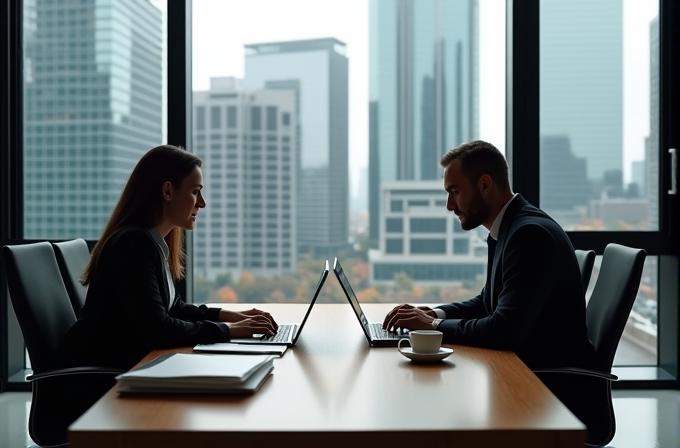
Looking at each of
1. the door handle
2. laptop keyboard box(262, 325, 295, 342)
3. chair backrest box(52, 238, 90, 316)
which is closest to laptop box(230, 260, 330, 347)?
laptop keyboard box(262, 325, 295, 342)

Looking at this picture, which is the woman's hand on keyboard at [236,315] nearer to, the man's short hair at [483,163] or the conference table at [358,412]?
the conference table at [358,412]

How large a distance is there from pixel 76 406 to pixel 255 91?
7.47 feet

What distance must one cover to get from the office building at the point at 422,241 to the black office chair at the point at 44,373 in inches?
79.8

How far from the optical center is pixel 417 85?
3996 millimetres

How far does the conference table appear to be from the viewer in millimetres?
1270

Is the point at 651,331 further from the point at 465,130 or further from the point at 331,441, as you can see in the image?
the point at 331,441

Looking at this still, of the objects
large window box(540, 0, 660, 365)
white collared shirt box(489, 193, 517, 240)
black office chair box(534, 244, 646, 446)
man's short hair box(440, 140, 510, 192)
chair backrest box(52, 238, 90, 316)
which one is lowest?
black office chair box(534, 244, 646, 446)

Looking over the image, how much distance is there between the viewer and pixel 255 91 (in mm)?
4047

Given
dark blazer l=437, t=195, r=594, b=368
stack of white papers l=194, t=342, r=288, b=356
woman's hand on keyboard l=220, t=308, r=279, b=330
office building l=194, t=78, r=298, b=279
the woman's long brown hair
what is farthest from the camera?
office building l=194, t=78, r=298, b=279

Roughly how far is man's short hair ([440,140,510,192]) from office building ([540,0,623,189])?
153cm

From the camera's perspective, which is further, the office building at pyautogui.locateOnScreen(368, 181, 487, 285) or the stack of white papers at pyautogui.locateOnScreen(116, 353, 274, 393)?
the office building at pyautogui.locateOnScreen(368, 181, 487, 285)

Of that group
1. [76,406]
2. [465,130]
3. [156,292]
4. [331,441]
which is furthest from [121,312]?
[465,130]

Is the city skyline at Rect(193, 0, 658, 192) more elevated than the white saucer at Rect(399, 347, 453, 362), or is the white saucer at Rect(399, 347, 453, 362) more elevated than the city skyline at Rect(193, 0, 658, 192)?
the city skyline at Rect(193, 0, 658, 192)

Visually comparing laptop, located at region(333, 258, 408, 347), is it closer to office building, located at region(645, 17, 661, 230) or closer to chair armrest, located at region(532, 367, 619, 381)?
chair armrest, located at region(532, 367, 619, 381)
